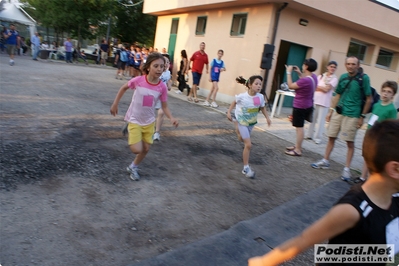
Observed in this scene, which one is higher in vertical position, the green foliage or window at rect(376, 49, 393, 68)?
the green foliage

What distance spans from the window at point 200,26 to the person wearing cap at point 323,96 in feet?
29.5

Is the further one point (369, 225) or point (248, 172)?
point (248, 172)

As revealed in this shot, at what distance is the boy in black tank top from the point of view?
5.08 ft

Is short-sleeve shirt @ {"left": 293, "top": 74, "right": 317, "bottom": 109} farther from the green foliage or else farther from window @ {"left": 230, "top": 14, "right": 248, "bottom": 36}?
the green foliage

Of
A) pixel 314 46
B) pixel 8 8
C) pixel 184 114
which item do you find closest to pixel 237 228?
pixel 184 114

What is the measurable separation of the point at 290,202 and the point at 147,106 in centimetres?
246

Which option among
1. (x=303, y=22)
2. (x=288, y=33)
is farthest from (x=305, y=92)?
(x=303, y=22)

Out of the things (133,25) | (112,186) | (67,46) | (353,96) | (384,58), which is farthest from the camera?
(133,25)

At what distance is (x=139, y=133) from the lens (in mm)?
4656

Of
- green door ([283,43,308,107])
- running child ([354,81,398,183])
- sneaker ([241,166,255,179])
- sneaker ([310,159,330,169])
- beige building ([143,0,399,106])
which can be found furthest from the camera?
green door ([283,43,308,107])

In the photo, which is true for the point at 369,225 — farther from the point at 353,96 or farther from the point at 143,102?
the point at 353,96

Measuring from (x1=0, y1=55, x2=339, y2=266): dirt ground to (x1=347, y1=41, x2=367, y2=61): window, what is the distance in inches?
354

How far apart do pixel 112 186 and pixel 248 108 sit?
246 cm

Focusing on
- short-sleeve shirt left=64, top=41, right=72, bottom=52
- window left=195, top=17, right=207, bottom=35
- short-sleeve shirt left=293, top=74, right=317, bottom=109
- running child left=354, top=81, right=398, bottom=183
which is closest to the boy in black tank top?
running child left=354, top=81, right=398, bottom=183
